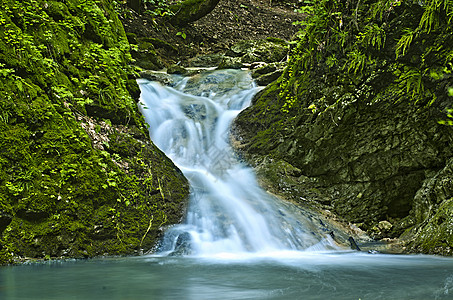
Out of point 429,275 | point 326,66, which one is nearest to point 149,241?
point 429,275

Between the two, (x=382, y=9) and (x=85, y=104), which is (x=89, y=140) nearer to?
(x=85, y=104)

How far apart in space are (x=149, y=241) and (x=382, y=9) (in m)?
5.96

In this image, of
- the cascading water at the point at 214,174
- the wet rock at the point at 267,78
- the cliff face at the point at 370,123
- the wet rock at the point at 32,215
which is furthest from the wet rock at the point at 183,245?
the wet rock at the point at 267,78

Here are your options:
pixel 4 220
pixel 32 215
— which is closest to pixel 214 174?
pixel 32 215

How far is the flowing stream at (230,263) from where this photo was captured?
2.88 meters

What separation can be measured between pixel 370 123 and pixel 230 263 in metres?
4.16

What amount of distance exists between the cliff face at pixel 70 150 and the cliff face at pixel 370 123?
118 inches

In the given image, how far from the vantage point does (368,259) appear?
14.6 ft

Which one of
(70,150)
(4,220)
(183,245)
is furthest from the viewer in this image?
(183,245)

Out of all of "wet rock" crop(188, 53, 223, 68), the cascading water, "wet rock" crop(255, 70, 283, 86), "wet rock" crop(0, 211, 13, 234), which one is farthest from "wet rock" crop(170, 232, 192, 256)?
"wet rock" crop(188, 53, 223, 68)

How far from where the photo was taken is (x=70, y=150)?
4566 millimetres

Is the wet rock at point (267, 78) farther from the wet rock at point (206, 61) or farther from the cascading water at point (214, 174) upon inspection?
the wet rock at point (206, 61)

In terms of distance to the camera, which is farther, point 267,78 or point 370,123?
point 267,78

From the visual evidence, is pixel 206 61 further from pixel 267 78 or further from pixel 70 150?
pixel 70 150
